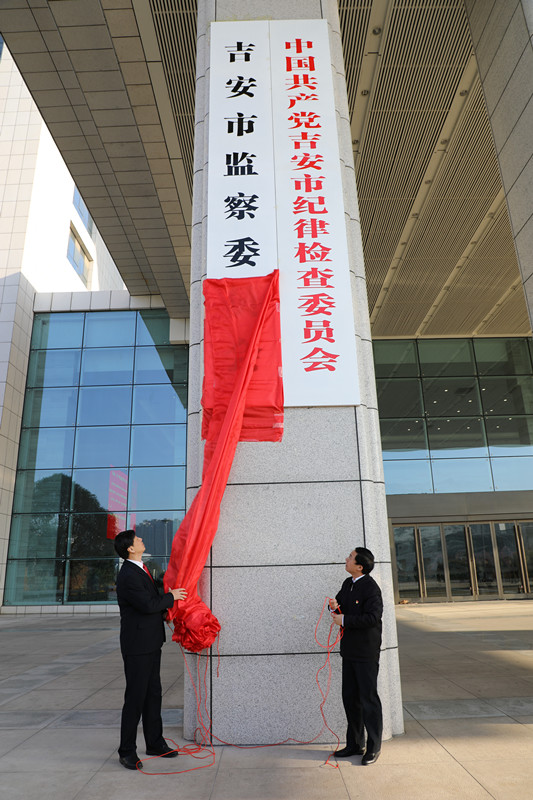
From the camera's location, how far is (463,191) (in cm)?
1334

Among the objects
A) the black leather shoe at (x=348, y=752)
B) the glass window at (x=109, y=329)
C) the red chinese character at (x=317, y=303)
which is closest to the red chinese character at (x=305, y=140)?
the red chinese character at (x=317, y=303)

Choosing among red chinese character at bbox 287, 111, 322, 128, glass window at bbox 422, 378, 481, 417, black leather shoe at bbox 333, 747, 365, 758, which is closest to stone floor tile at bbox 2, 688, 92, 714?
black leather shoe at bbox 333, 747, 365, 758

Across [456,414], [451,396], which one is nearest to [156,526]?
[456,414]

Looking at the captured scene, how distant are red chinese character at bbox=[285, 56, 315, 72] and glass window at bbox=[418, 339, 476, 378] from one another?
1455 centimetres

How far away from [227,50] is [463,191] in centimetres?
828

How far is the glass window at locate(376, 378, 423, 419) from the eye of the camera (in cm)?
1962

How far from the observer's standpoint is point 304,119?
252 inches

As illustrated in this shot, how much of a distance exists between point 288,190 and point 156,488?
13163 mm

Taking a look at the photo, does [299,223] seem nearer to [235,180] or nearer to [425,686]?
[235,180]

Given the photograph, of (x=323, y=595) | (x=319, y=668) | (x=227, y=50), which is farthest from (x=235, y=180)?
(x=319, y=668)

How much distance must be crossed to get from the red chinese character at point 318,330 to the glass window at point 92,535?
13.4 m

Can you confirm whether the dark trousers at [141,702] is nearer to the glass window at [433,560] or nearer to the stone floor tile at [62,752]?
the stone floor tile at [62,752]

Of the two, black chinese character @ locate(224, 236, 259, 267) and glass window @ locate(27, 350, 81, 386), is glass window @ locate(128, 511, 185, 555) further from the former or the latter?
black chinese character @ locate(224, 236, 259, 267)

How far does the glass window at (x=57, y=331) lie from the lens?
62.6ft
